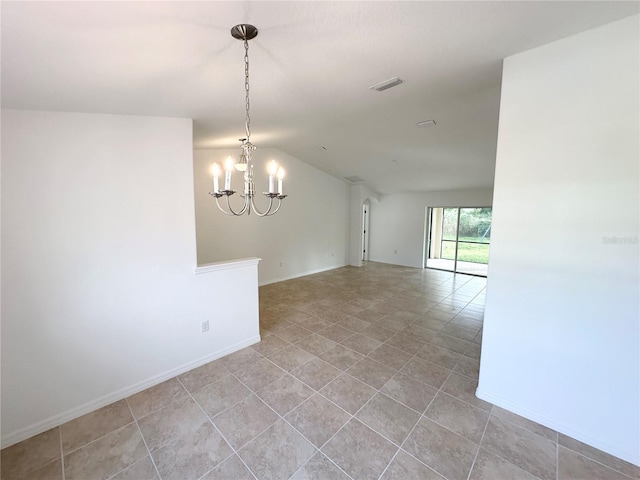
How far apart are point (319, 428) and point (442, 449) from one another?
0.87 meters

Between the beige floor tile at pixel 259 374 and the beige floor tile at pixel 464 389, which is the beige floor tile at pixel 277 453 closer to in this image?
the beige floor tile at pixel 259 374

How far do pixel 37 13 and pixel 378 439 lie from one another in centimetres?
305

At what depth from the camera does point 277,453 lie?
5.77 feet

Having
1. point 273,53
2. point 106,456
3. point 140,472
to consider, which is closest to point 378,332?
point 140,472

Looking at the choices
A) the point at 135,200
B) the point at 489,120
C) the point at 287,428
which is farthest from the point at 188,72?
the point at 489,120

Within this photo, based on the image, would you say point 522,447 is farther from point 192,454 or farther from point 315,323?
point 315,323

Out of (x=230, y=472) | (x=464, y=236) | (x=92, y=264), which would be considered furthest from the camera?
(x=464, y=236)

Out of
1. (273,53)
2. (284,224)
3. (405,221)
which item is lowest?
(284,224)

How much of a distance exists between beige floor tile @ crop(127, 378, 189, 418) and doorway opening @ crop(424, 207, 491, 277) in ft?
23.9

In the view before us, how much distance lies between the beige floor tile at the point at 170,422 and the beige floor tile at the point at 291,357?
2.91ft

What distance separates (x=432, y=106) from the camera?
9.57ft

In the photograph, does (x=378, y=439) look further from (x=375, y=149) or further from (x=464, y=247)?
(x=464, y=247)

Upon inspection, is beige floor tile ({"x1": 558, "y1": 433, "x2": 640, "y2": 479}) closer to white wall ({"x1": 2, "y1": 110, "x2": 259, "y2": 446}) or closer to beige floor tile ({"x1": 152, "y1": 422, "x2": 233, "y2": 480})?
beige floor tile ({"x1": 152, "y1": 422, "x2": 233, "y2": 480})

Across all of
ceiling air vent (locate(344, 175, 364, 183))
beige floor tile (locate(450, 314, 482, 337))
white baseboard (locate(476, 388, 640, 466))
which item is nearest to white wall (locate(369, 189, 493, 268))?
ceiling air vent (locate(344, 175, 364, 183))
